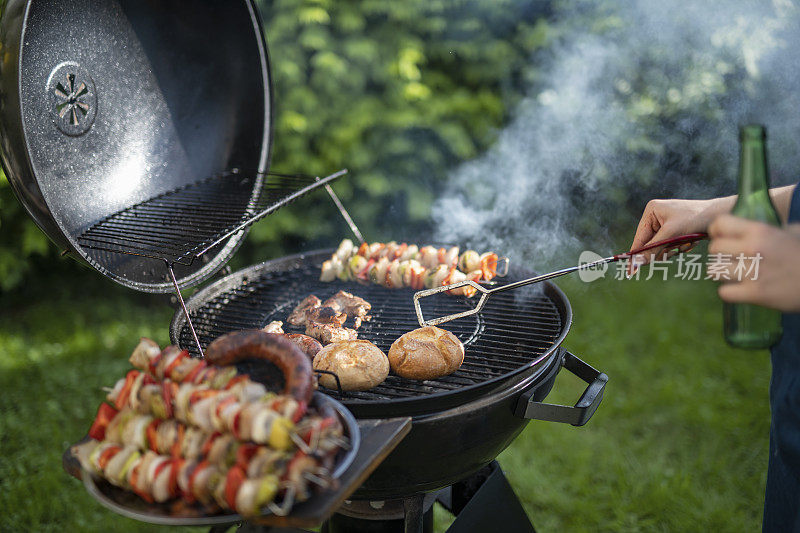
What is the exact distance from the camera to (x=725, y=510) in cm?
385

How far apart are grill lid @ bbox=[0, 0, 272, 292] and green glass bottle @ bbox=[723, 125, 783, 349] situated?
199 cm

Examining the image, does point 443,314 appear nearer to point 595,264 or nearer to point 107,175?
point 595,264

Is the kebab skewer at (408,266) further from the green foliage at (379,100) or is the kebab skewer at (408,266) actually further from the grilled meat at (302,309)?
the green foliage at (379,100)

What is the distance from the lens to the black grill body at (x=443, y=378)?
2.06m

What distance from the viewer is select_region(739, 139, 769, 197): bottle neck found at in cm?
178

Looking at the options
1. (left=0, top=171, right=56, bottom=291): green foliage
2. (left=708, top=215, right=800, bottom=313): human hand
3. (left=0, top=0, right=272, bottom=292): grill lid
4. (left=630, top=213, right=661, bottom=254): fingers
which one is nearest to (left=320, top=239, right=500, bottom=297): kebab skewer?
(left=0, top=0, right=272, bottom=292): grill lid

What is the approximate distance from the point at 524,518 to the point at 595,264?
4.26 ft

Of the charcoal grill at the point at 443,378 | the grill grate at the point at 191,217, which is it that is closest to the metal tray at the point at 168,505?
the charcoal grill at the point at 443,378

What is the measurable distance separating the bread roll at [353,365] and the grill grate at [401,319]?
0.16 ft

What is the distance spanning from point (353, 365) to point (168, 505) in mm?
867

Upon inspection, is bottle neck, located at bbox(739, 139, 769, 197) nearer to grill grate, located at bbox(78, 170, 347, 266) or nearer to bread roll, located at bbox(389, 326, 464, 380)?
bread roll, located at bbox(389, 326, 464, 380)

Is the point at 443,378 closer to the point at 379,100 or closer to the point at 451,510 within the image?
the point at 451,510

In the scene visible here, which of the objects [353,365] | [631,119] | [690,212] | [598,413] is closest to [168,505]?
[353,365]

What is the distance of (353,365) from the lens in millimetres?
2211
